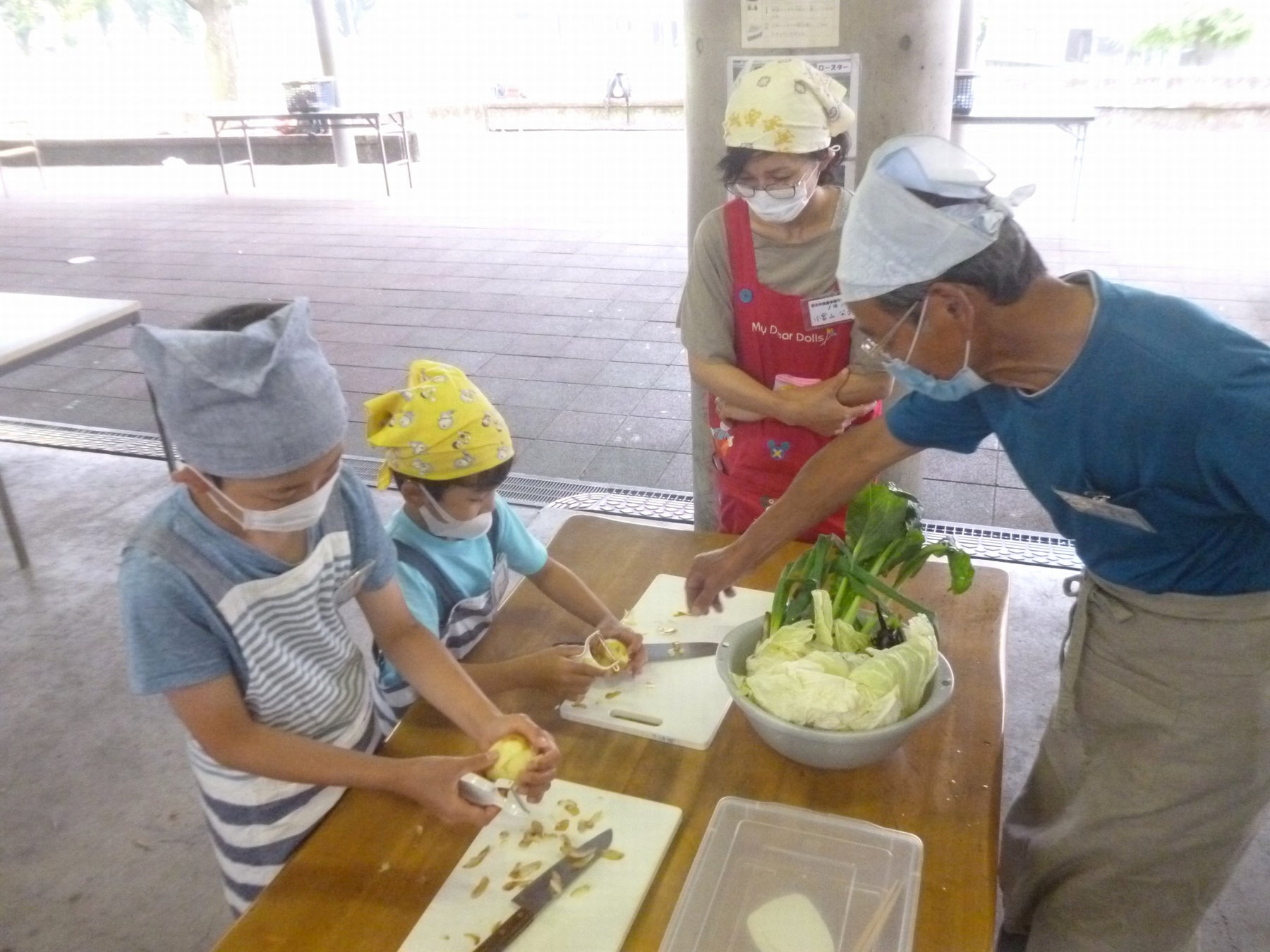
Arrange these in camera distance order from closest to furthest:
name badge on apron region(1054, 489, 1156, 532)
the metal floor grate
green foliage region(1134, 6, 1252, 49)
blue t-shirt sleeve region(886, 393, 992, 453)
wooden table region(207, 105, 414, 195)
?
name badge on apron region(1054, 489, 1156, 532), blue t-shirt sleeve region(886, 393, 992, 453), the metal floor grate, wooden table region(207, 105, 414, 195), green foliage region(1134, 6, 1252, 49)

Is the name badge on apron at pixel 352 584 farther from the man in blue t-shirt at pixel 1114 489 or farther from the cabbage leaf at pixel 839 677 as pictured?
the man in blue t-shirt at pixel 1114 489

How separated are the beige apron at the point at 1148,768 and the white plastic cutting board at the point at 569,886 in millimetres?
717

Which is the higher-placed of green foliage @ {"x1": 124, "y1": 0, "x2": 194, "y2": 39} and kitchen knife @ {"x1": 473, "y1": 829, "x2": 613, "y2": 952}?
green foliage @ {"x1": 124, "y1": 0, "x2": 194, "y2": 39}

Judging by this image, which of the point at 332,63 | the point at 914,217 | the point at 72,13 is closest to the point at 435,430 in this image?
the point at 914,217

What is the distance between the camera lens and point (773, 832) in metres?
1.15

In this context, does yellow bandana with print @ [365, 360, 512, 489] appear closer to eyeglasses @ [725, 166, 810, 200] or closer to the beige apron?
eyeglasses @ [725, 166, 810, 200]

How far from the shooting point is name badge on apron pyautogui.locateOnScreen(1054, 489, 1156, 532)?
1.24 m

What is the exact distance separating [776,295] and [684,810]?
1154 millimetres

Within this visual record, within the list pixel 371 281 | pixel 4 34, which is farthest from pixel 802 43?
pixel 4 34

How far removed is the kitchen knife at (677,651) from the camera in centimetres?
149

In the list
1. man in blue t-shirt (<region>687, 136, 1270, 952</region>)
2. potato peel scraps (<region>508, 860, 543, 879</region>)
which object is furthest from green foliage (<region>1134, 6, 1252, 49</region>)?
potato peel scraps (<region>508, 860, 543, 879</region>)

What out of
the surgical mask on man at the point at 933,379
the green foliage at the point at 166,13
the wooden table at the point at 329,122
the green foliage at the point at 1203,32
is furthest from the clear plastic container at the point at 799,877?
the green foliage at the point at 166,13

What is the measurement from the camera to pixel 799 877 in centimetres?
110

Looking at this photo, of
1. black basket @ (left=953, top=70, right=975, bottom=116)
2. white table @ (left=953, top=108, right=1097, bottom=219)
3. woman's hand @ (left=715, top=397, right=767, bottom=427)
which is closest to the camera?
woman's hand @ (left=715, top=397, right=767, bottom=427)
